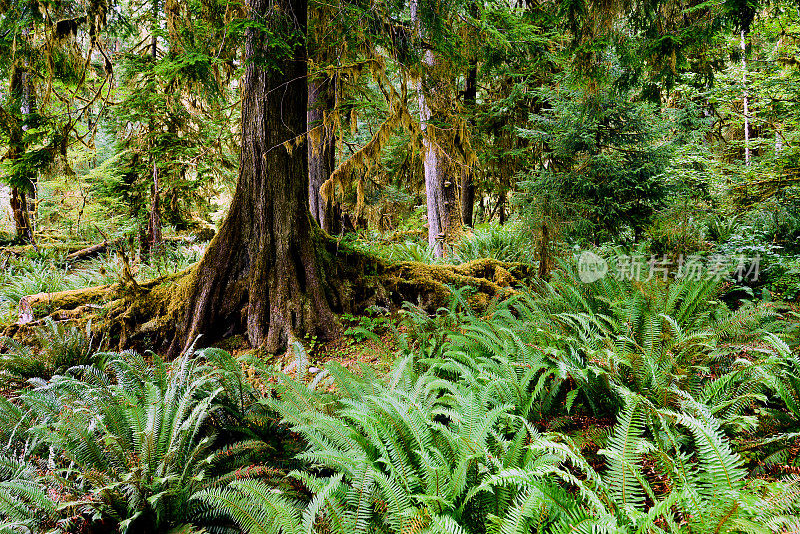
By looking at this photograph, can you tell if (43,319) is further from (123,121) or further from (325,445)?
(325,445)

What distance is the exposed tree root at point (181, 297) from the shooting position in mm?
4707

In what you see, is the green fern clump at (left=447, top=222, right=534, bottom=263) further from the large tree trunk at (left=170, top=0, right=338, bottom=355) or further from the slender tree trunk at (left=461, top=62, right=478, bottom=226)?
the large tree trunk at (left=170, top=0, right=338, bottom=355)

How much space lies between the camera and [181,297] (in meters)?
4.77

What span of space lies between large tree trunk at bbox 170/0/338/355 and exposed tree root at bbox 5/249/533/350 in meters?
0.20

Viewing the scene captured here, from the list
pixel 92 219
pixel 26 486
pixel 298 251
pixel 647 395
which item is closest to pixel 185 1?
pixel 298 251

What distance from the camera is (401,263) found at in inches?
223

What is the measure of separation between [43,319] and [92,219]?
6.99 metres

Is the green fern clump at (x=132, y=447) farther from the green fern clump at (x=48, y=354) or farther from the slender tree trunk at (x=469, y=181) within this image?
the slender tree trunk at (x=469, y=181)

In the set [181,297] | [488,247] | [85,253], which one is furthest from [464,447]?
[85,253]

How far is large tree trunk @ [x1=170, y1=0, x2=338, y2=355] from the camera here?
4.51 meters

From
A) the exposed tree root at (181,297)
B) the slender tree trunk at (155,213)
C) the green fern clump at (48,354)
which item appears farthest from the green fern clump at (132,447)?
the slender tree trunk at (155,213)

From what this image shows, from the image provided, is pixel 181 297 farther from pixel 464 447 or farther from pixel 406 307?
pixel 464 447

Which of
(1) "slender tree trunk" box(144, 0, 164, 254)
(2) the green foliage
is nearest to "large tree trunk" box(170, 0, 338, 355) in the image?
(1) "slender tree trunk" box(144, 0, 164, 254)

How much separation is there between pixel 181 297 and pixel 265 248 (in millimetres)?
1196
